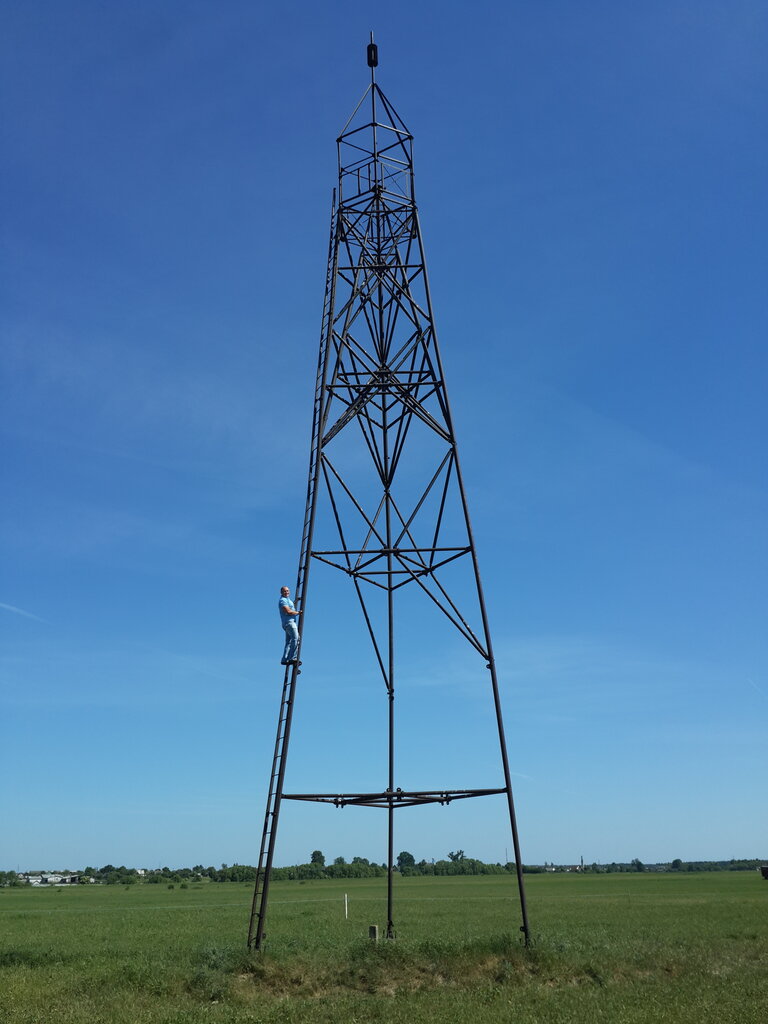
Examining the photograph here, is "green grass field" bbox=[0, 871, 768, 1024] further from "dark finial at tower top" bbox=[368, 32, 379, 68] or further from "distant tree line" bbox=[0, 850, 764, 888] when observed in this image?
"distant tree line" bbox=[0, 850, 764, 888]

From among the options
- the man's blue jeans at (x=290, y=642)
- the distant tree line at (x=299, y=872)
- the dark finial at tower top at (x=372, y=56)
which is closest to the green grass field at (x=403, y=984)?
the man's blue jeans at (x=290, y=642)

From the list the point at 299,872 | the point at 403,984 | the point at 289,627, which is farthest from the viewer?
the point at 299,872

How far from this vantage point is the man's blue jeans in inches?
711

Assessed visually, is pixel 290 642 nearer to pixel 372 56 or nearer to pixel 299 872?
pixel 372 56

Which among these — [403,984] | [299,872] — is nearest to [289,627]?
[403,984]

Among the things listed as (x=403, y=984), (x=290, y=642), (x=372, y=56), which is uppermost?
(x=372, y=56)

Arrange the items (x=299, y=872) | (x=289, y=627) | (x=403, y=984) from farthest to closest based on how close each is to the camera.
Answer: (x=299, y=872), (x=289, y=627), (x=403, y=984)

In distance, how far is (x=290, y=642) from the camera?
59.9 feet

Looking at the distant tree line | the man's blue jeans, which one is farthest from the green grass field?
the distant tree line

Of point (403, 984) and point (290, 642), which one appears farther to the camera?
point (290, 642)

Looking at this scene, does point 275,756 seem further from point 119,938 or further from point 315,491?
point 119,938

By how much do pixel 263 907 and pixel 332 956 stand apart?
251cm

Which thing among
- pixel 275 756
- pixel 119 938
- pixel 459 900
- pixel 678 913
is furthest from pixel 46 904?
pixel 275 756

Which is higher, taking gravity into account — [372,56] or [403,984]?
[372,56]
